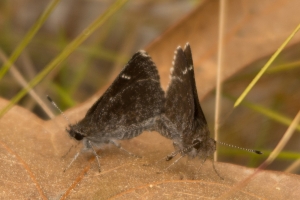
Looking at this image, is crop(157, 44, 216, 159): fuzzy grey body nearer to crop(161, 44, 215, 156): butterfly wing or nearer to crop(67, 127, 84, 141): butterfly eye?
crop(161, 44, 215, 156): butterfly wing

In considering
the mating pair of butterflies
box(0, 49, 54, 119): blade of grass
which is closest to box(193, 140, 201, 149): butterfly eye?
the mating pair of butterflies

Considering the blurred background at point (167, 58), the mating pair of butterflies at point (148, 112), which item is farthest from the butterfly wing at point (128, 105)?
the blurred background at point (167, 58)

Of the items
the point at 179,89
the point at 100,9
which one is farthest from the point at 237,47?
the point at 100,9

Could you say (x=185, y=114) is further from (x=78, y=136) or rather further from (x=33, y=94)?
(x=33, y=94)

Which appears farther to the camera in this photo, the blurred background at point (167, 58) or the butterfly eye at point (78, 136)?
the blurred background at point (167, 58)

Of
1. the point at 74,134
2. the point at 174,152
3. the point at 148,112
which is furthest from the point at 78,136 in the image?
the point at 174,152

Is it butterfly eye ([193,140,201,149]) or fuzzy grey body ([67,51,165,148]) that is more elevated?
fuzzy grey body ([67,51,165,148])

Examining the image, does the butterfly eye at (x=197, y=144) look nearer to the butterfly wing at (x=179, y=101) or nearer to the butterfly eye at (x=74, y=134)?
the butterfly wing at (x=179, y=101)
